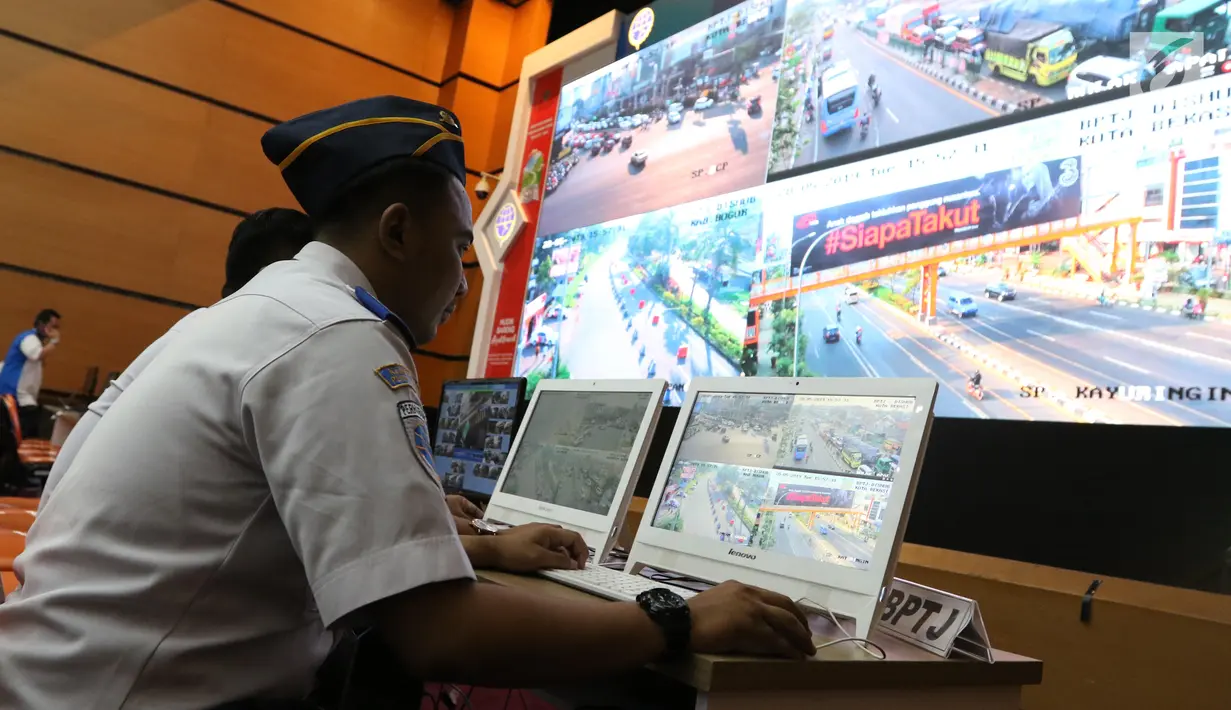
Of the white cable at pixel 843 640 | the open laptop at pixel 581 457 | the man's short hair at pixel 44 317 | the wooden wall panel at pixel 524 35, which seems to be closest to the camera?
the white cable at pixel 843 640

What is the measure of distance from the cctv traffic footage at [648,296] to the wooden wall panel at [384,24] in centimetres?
307

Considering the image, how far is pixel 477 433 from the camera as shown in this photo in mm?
2240

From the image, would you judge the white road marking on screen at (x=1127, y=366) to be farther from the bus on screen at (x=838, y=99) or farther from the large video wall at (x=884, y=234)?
the bus on screen at (x=838, y=99)

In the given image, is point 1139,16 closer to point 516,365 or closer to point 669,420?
point 669,420

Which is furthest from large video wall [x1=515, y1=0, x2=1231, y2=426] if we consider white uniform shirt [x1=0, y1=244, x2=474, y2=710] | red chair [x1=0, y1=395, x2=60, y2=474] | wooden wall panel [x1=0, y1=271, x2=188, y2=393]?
wooden wall panel [x1=0, y1=271, x2=188, y2=393]

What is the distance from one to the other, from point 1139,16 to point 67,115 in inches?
223

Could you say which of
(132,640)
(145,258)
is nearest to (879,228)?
(132,640)

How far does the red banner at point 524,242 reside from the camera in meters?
3.97

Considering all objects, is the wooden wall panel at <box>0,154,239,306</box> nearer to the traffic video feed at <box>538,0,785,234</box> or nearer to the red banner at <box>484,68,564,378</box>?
the red banner at <box>484,68,564,378</box>

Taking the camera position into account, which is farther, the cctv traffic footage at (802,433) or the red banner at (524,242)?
the red banner at (524,242)

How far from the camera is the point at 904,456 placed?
3.46 ft

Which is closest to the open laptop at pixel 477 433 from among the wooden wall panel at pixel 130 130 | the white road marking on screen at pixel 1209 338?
the white road marking on screen at pixel 1209 338

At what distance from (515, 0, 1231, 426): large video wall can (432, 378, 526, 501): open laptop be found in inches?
32.0

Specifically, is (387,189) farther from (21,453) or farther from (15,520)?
(21,453)
